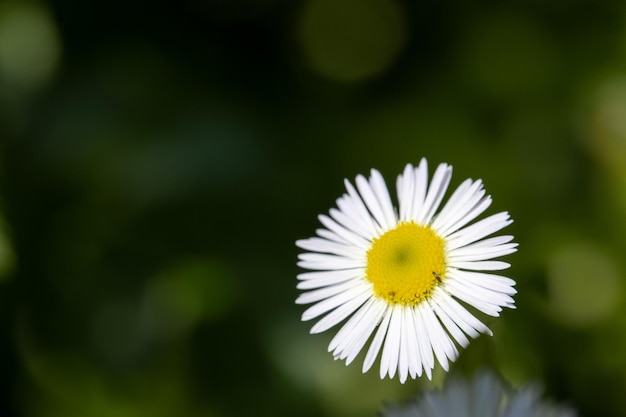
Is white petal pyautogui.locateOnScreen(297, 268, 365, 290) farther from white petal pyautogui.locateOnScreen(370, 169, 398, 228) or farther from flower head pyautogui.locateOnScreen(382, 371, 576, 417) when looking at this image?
flower head pyautogui.locateOnScreen(382, 371, 576, 417)

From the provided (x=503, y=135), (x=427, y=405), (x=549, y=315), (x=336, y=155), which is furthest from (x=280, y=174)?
(x=427, y=405)

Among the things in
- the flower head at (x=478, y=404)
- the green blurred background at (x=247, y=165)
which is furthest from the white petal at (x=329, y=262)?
the green blurred background at (x=247, y=165)

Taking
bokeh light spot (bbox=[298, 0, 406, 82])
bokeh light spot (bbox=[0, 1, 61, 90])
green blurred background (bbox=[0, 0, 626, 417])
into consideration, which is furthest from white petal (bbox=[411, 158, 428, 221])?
bokeh light spot (bbox=[0, 1, 61, 90])

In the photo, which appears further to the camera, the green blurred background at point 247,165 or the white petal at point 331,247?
the green blurred background at point 247,165

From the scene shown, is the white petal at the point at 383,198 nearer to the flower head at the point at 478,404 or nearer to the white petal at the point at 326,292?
the white petal at the point at 326,292

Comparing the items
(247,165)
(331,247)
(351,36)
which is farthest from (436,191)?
(351,36)

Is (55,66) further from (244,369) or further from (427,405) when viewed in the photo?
(427,405)
